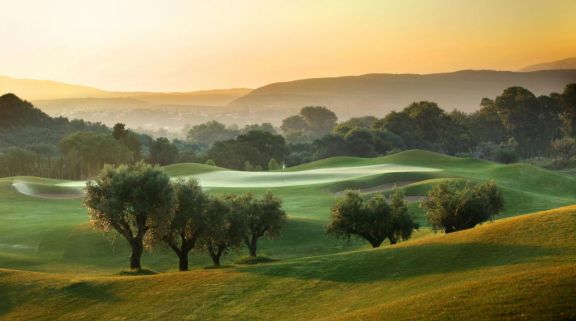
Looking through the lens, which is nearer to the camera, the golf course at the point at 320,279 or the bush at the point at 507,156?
the golf course at the point at 320,279

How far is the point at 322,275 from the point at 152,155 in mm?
162045

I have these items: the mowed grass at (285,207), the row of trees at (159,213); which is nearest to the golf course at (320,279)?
the mowed grass at (285,207)

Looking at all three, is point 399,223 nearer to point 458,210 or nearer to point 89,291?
point 458,210

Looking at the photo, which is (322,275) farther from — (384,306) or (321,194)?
(321,194)

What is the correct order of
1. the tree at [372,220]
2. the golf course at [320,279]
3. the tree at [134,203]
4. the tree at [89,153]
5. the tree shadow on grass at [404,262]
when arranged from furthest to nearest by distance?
1. the tree at [89,153]
2. the tree at [372,220]
3. the tree at [134,203]
4. the tree shadow on grass at [404,262]
5. the golf course at [320,279]

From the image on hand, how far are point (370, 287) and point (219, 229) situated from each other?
2196cm

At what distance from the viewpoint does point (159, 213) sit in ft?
177

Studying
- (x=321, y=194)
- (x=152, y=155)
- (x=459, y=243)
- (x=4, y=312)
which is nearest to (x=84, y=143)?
(x=152, y=155)

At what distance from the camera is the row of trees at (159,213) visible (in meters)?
54.4

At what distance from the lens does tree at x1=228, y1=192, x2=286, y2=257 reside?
203ft

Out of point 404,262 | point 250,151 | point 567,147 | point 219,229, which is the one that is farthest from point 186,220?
point 567,147

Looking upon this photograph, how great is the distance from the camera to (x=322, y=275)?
4003cm

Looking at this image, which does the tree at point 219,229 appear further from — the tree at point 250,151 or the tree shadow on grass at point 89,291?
the tree at point 250,151

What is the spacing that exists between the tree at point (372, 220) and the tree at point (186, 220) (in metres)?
13.0
